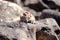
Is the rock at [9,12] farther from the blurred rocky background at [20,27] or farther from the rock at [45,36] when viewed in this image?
the rock at [45,36]

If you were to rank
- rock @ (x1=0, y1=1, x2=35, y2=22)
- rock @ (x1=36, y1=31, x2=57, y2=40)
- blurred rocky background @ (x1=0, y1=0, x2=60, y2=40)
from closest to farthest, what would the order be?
blurred rocky background @ (x1=0, y1=0, x2=60, y2=40) < rock @ (x1=36, y1=31, x2=57, y2=40) < rock @ (x1=0, y1=1, x2=35, y2=22)

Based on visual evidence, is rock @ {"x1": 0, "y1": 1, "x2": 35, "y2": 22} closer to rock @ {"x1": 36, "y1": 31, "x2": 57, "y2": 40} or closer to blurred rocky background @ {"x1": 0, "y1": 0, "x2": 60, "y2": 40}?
blurred rocky background @ {"x1": 0, "y1": 0, "x2": 60, "y2": 40}

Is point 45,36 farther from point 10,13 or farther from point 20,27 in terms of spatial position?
point 10,13

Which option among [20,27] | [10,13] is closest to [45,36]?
[20,27]

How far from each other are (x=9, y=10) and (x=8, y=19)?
0.25m

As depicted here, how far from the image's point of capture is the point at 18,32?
2088 mm

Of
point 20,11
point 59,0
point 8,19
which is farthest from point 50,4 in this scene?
point 8,19

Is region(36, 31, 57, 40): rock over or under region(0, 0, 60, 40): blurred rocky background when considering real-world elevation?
under

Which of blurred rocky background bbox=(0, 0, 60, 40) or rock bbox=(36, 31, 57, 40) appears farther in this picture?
rock bbox=(36, 31, 57, 40)

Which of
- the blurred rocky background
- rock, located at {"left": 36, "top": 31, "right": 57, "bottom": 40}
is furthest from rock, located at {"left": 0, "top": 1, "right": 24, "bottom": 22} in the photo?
rock, located at {"left": 36, "top": 31, "right": 57, "bottom": 40}

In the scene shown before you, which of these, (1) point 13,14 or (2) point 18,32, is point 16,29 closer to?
(2) point 18,32

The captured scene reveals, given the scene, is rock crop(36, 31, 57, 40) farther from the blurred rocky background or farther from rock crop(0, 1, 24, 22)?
rock crop(0, 1, 24, 22)

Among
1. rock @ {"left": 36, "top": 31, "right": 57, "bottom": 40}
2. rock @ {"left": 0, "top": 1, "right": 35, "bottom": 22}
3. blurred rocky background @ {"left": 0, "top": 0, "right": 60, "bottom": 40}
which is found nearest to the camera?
blurred rocky background @ {"left": 0, "top": 0, "right": 60, "bottom": 40}

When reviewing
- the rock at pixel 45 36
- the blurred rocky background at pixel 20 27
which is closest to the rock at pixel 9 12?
the blurred rocky background at pixel 20 27
